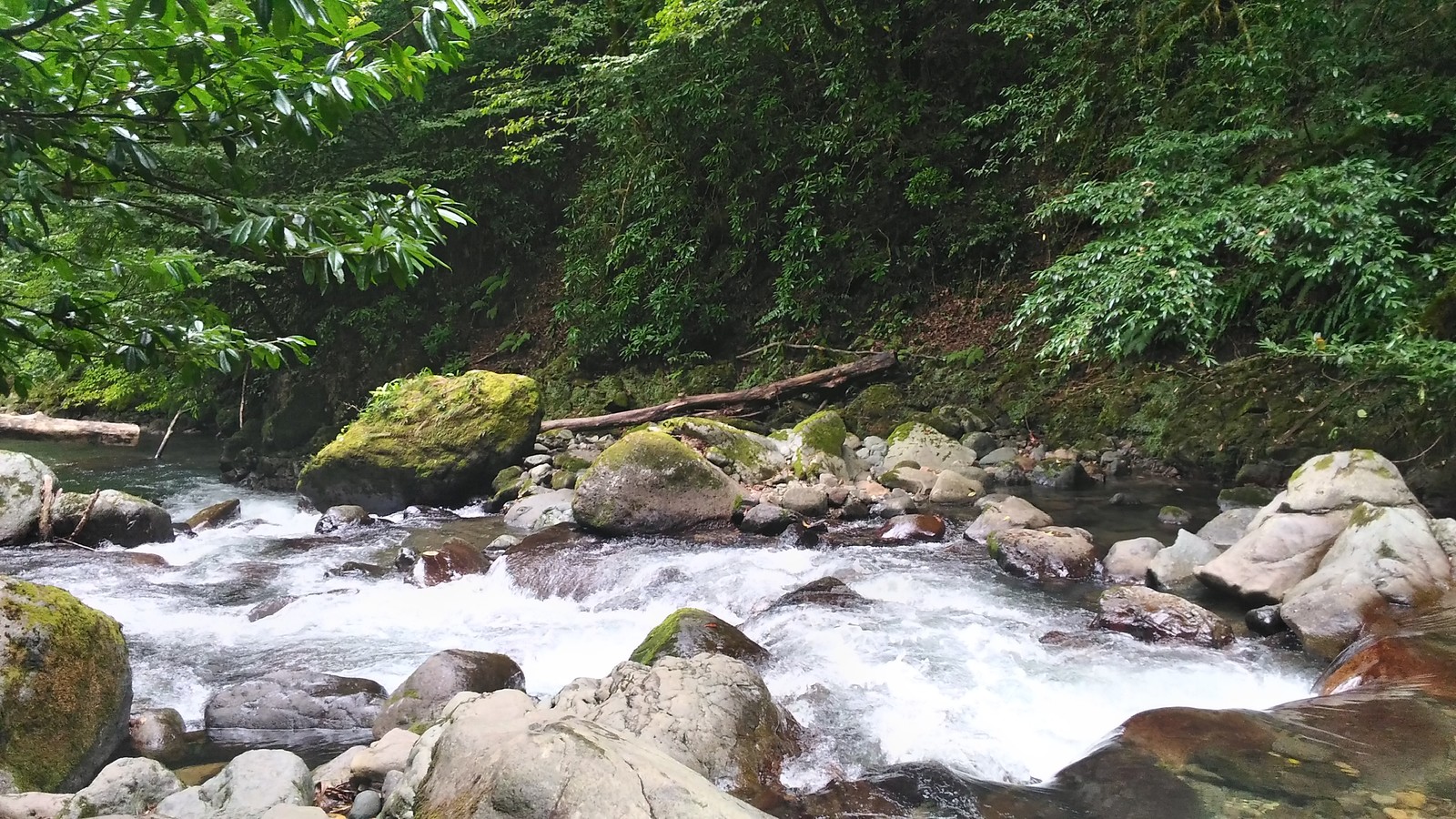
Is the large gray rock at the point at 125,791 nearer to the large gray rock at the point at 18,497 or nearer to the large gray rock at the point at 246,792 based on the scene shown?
the large gray rock at the point at 246,792

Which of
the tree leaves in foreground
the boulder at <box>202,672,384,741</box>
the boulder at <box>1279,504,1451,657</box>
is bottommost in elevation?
the boulder at <box>202,672,384,741</box>

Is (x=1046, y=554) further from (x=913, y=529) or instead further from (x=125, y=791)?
(x=125, y=791)

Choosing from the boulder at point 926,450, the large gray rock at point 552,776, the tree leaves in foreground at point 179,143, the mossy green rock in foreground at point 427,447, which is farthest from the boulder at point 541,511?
the tree leaves in foreground at point 179,143

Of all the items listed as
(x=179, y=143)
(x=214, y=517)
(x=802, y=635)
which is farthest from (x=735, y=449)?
(x=179, y=143)

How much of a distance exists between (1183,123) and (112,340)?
31.2ft

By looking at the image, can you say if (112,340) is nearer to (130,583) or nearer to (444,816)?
(444,816)

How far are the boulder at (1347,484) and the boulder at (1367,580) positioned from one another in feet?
0.82

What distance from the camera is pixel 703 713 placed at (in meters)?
3.40

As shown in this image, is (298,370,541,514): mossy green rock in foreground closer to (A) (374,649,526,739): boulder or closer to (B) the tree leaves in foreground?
(A) (374,649,526,739): boulder

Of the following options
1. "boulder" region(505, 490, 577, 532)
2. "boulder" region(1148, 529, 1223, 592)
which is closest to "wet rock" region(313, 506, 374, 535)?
"boulder" region(505, 490, 577, 532)

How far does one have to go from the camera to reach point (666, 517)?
7434 millimetres

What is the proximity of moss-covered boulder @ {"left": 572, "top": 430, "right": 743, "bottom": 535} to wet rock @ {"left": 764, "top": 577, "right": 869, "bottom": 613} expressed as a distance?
2085mm

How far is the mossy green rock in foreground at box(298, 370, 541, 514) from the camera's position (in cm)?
919

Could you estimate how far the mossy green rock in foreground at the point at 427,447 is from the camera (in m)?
9.19
